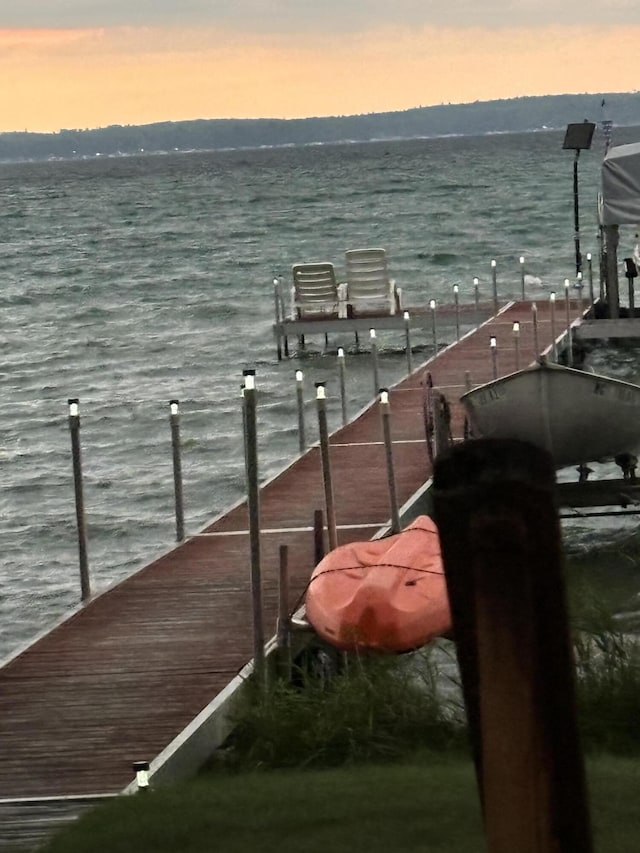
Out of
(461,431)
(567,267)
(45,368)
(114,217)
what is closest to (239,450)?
(461,431)

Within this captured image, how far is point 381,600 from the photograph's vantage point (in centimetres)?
1017

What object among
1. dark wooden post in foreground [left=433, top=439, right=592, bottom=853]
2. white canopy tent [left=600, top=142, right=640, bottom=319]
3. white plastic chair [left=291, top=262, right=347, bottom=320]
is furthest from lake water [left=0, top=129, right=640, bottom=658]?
dark wooden post in foreground [left=433, top=439, right=592, bottom=853]

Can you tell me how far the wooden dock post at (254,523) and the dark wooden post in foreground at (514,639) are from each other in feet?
18.4

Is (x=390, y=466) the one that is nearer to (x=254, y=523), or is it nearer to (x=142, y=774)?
(x=254, y=523)

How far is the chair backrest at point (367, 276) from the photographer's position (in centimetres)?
2950

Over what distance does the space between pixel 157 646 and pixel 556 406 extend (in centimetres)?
563

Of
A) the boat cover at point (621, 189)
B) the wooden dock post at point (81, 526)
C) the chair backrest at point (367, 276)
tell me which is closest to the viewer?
the wooden dock post at point (81, 526)

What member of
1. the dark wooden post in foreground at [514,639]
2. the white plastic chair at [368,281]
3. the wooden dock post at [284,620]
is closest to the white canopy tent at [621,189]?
the white plastic chair at [368,281]

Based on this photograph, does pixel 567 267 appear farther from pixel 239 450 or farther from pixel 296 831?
pixel 296 831

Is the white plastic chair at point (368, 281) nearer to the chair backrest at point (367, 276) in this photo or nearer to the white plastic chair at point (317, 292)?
the chair backrest at point (367, 276)

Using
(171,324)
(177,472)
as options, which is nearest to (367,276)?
(171,324)

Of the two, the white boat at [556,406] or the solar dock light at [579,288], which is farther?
the solar dock light at [579,288]

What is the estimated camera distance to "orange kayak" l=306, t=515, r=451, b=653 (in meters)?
10.0

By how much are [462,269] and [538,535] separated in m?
51.4
